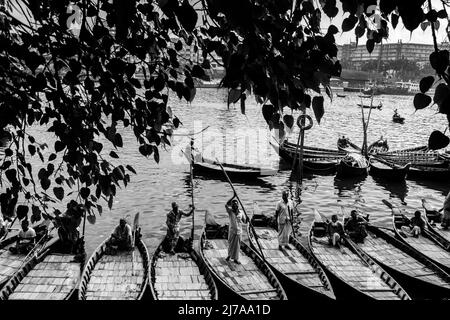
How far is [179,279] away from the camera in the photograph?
1056 cm

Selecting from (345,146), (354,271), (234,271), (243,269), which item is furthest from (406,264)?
(345,146)

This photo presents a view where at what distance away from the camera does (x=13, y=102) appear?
3.48 metres

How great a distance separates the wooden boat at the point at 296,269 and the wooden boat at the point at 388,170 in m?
15.4

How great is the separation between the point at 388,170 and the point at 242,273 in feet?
62.0

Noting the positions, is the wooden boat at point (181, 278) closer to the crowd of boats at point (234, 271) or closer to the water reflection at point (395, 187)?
the crowd of boats at point (234, 271)

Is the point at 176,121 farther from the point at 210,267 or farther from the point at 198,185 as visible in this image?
the point at 198,185

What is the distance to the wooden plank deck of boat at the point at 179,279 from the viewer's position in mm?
9752

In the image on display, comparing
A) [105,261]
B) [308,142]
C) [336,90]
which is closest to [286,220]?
[105,261]

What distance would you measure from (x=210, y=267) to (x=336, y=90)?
125 m

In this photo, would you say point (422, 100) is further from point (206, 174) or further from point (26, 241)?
point (206, 174)

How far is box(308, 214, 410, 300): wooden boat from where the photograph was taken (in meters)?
9.99

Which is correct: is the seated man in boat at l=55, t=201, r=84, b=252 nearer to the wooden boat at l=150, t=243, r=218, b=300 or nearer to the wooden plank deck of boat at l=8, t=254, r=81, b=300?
the wooden boat at l=150, t=243, r=218, b=300

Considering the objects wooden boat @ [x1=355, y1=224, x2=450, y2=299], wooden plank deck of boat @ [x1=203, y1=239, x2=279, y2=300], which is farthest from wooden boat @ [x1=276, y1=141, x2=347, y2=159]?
wooden plank deck of boat @ [x1=203, y1=239, x2=279, y2=300]
